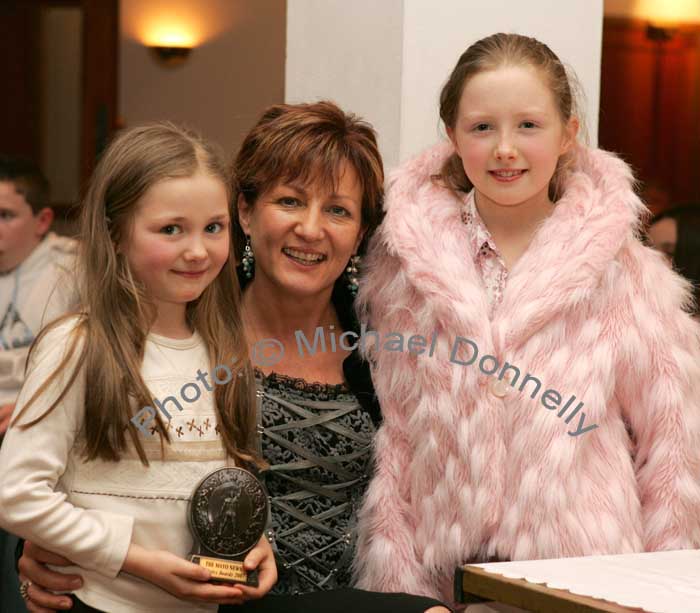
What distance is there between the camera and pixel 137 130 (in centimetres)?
184

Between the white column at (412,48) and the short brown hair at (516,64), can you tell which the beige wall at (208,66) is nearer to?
the white column at (412,48)

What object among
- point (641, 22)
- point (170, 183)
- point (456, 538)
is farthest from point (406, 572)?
point (641, 22)

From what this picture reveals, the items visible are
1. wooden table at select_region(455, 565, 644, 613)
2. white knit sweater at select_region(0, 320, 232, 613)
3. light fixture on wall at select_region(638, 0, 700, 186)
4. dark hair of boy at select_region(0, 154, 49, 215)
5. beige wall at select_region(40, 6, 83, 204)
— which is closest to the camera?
wooden table at select_region(455, 565, 644, 613)

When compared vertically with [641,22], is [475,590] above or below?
below

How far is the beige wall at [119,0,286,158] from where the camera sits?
21.2ft

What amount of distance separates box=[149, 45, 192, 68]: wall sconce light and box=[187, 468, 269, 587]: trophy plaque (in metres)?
5.37

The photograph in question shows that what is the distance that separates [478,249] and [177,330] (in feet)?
1.75

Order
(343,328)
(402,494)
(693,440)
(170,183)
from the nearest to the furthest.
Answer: (170,183), (693,440), (402,494), (343,328)

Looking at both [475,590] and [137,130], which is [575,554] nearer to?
[475,590]

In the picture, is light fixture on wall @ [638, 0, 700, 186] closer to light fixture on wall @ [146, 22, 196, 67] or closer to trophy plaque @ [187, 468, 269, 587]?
light fixture on wall @ [146, 22, 196, 67]

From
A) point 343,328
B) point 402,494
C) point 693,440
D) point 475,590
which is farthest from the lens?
point 343,328

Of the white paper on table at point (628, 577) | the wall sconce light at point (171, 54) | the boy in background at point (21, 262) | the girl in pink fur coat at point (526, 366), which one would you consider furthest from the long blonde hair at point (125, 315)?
the wall sconce light at point (171, 54)

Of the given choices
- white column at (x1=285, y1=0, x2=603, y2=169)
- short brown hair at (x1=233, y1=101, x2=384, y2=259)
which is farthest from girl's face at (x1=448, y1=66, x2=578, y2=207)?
white column at (x1=285, y1=0, x2=603, y2=169)

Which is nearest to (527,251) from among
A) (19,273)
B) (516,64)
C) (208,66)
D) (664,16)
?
(516,64)
